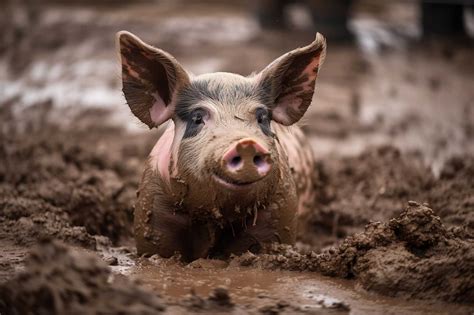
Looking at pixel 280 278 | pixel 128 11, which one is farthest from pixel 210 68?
pixel 280 278

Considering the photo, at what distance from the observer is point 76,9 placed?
18172 mm

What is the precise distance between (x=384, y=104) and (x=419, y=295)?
7.24 metres

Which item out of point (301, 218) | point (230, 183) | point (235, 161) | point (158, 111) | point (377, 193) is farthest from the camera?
point (377, 193)

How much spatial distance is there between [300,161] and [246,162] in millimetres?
1916

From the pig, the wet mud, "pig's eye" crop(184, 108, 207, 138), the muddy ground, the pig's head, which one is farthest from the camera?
"pig's eye" crop(184, 108, 207, 138)

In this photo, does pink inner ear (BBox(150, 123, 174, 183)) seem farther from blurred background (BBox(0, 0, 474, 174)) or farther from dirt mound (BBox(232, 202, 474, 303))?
blurred background (BBox(0, 0, 474, 174))

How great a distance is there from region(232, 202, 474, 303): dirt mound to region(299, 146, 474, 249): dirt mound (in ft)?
4.02

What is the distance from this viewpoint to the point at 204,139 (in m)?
5.22

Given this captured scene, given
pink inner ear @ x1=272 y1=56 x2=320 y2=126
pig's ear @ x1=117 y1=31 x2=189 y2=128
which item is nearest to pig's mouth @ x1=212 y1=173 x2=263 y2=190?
pig's ear @ x1=117 y1=31 x2=189 y2=128

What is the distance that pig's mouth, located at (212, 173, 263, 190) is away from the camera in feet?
16.2

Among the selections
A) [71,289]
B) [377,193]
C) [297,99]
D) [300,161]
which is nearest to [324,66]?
[377,193]

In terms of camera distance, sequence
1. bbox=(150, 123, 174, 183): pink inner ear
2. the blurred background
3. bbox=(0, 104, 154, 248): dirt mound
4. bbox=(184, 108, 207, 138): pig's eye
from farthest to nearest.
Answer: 1. the blurred background
2. bbox=(0, 104, 154, 248): dirt mound
3. bbox=(150, 123, 174, 183): pink inner ear
4. bbox=(184, 108, 207, 138): pig's eye

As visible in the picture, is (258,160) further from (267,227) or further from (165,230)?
(165,230)

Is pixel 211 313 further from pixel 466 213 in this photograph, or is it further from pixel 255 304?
pixel 466 213
